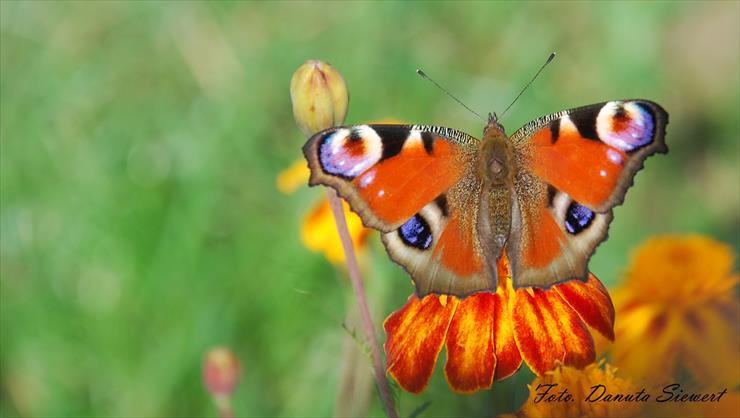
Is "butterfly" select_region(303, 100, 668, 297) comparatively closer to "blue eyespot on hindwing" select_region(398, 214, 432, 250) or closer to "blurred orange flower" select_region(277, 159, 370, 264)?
"blue eyespot on hindwing" select_region(398, 214, 432, 250)

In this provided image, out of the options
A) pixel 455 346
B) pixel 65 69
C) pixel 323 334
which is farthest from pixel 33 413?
pixel 455 346

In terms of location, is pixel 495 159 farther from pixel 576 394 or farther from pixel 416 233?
pixel 576 394

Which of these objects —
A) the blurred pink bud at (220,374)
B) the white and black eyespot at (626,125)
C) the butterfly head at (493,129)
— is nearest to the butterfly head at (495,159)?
the butterfly head at (493,129)

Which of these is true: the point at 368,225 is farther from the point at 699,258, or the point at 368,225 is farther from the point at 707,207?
the point at 707,207

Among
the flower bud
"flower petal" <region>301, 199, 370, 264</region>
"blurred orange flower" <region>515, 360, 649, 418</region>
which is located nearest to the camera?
"blurred orange flower" <region>515, 360, 649, 418</region>

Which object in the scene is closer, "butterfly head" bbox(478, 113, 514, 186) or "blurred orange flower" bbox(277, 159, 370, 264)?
"butterfly head" bbox(478, 113, 514, 186)

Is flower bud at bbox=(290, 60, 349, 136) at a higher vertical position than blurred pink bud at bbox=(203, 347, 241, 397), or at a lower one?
higher

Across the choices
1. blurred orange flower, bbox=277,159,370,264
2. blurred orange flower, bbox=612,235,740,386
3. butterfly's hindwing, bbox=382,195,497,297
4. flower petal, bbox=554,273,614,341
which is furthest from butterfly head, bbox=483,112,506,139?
blurred orange flower, bbox=277,159,370,264

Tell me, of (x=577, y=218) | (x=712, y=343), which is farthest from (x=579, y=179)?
(x=712, y=343)

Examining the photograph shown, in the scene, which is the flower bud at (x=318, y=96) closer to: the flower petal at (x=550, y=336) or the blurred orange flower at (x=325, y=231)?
the flower petal at (x=550, y=336)
